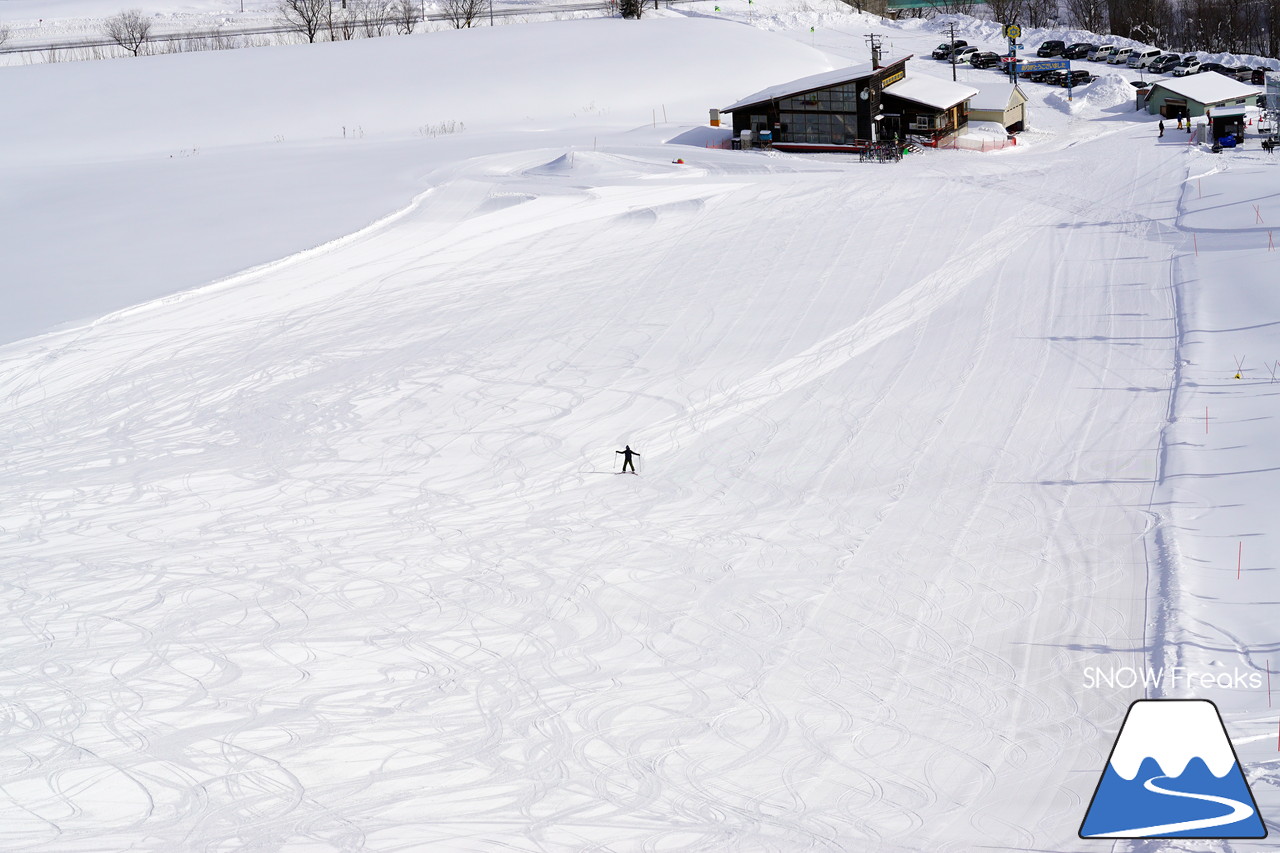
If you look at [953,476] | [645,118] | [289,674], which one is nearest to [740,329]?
[953,476]

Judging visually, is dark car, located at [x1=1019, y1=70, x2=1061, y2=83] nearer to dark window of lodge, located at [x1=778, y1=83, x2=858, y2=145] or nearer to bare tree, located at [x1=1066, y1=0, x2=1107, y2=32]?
bare tree, located at [x1=1066, y1=0, x2=1107, y2=32]

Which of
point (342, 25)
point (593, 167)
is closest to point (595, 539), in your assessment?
A: point (593, 167)

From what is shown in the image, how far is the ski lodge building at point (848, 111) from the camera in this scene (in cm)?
3484

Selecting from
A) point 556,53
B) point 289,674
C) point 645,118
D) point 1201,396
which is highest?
point 556,53

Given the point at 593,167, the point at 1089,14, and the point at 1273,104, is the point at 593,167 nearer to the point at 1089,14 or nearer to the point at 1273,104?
the point at 1273,104

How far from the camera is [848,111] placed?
115 feet

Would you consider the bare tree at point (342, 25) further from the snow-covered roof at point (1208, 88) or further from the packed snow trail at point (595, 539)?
the snow-covered roof at point (1208, 88)

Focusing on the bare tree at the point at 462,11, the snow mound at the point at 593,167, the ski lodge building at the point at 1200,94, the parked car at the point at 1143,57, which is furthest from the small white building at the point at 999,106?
the bare tree at the point at 462,11

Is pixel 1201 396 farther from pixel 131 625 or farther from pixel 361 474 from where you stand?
pixel 131 625

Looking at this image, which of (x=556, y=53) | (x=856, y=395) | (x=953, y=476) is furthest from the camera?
(x=556, y=53)

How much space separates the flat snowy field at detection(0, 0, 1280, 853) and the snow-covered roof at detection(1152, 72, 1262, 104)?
9523mm

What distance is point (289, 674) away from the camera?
11188mm

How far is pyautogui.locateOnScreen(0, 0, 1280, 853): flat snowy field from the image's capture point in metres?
9.55

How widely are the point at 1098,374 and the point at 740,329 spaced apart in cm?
593
